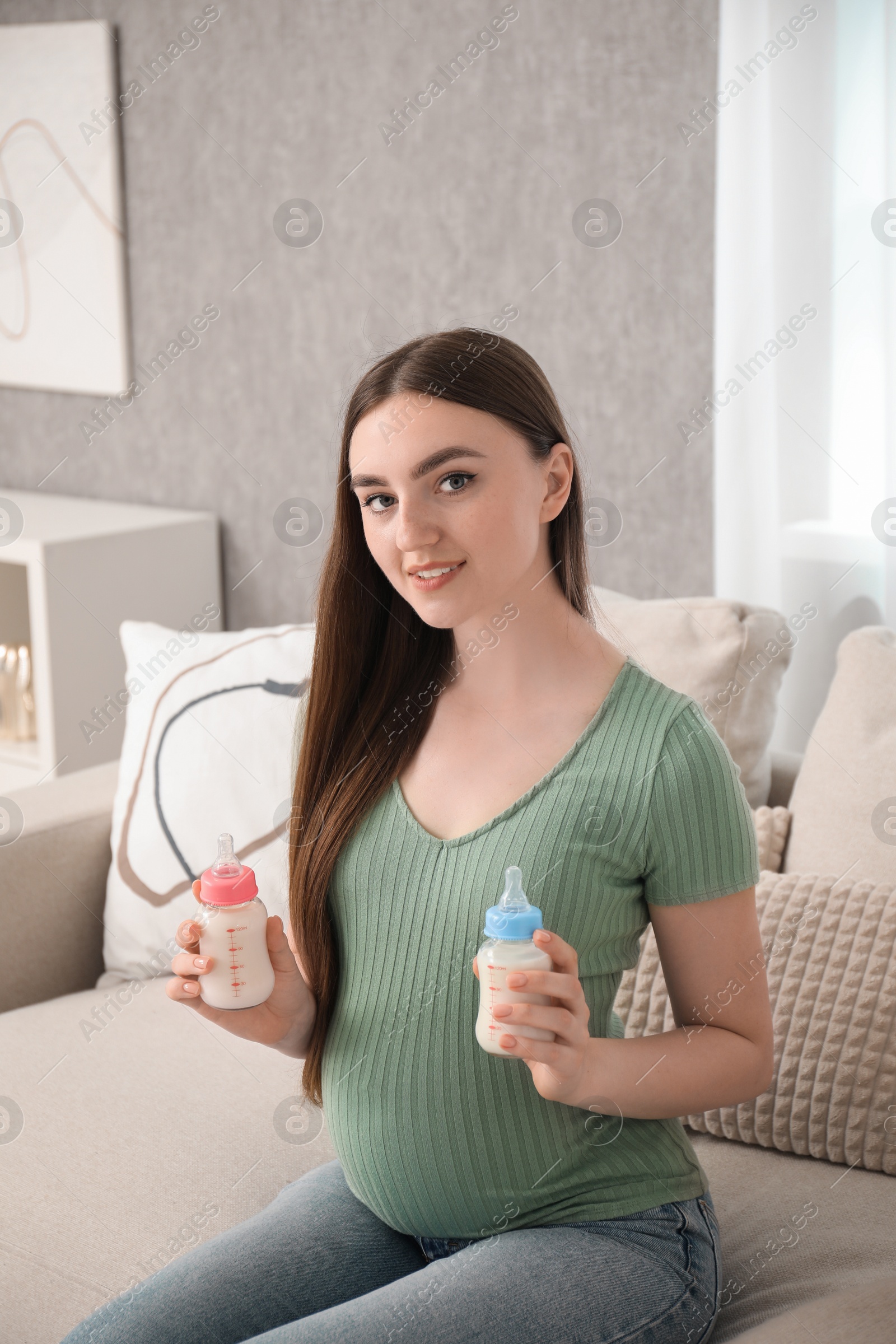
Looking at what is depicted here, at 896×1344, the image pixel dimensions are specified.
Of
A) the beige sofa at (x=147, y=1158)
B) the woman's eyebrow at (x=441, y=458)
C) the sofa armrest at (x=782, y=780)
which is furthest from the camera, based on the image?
the sofa armrest at (x=782, y=780)

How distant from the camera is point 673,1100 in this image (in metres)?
0.98

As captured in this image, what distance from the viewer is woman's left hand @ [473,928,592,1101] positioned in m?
0.86

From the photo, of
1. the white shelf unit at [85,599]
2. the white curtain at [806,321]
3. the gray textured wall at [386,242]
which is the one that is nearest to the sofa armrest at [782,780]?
the white curtain at [806,321]

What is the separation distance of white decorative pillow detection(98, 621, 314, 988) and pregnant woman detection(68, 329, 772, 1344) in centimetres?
67

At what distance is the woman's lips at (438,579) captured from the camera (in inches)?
39.4

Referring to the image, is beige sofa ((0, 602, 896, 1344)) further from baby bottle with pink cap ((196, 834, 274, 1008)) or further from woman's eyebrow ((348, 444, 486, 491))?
woman's eyebrow ((348, 444, 486, 491))

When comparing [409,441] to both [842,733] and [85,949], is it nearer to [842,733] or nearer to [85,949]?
[842,733]

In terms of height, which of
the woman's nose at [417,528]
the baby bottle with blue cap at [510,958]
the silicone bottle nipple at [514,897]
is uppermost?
the woman's nose at [417,528]

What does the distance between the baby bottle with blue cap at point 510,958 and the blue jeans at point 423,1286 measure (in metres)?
0.19

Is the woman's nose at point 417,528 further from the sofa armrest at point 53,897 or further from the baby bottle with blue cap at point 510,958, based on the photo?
the sofa armrest at point 53,897

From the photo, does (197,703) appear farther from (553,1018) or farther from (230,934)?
(553,1018)

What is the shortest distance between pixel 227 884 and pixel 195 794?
2.60 feet

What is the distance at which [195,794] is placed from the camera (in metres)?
1.77

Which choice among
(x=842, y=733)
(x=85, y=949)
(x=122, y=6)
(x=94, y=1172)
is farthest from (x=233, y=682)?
(x=122, y=6)
